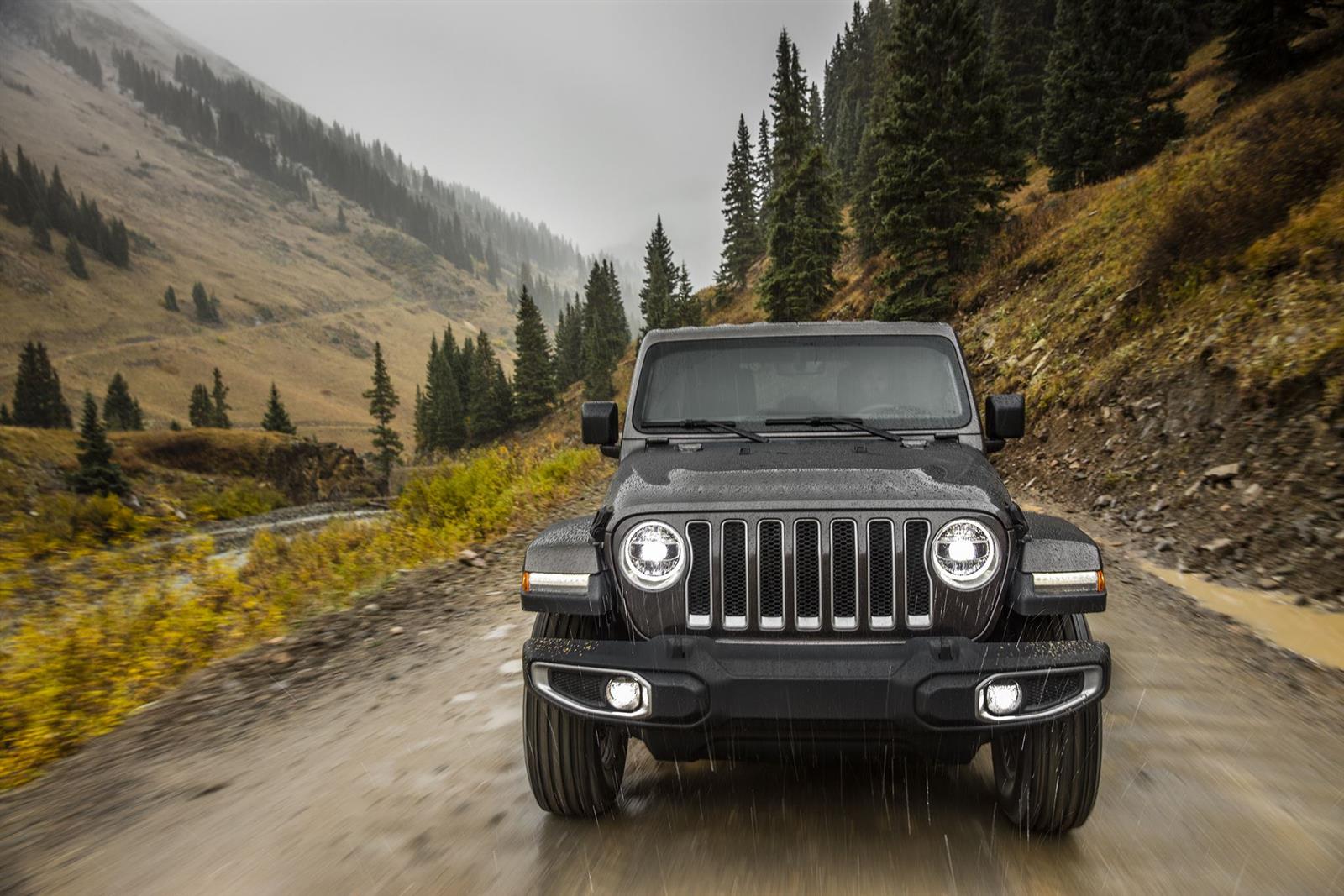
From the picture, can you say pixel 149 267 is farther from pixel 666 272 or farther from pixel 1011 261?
pixel 1011 261

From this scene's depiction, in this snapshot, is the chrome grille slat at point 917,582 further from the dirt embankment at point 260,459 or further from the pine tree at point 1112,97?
the dirt embankment at point 260,459

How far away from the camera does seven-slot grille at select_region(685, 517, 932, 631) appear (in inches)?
90.7

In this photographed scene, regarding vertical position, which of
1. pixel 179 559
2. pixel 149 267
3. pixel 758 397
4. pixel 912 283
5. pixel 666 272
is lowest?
pixel 179 559

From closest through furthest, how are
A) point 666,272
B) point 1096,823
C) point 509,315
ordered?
point 1096,823, point 666,272, point 509,315

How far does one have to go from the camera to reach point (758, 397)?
3.53 meters

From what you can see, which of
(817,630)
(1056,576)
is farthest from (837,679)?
(1056,576)

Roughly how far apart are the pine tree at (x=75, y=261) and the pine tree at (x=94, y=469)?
109183 millimetres

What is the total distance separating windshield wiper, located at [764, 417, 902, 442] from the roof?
1.64ft

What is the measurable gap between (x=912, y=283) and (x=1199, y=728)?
1574cm

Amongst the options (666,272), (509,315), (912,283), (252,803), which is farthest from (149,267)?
(252,803)

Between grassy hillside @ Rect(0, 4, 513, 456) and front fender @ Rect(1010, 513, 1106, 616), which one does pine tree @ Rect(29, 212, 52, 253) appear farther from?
front fender @ Rect(1010, 513, 1106, 616)

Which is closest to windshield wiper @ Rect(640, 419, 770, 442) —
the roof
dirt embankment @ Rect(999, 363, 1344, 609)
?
the roof

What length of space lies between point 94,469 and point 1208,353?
31787 mm

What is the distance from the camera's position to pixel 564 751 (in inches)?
98.8
